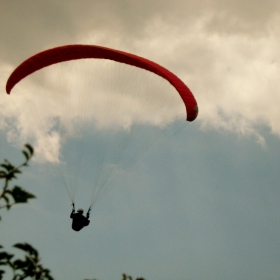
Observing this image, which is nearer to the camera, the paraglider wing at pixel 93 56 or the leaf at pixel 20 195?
the leaf at pixel 20 195

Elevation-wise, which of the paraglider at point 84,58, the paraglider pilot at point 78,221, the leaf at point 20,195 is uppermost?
the paraglider at point 84,58

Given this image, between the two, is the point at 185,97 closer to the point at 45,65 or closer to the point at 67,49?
the point at 67,49

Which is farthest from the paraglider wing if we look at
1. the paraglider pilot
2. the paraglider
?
the paraglider pilot

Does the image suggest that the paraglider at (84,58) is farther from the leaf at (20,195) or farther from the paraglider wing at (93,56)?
the leaf at (20,195)

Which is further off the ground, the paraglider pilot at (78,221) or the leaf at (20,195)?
the paraglider pilot at (78,221)

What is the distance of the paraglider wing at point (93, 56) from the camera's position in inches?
669

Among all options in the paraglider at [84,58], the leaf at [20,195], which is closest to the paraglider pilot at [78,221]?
the paraglider at [84,58]

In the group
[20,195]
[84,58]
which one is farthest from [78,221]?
[20,195]

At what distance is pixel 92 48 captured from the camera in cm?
1781

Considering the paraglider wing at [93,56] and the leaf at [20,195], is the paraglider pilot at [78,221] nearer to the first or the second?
the paraglider wing at [93,56]

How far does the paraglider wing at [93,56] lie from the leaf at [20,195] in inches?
579

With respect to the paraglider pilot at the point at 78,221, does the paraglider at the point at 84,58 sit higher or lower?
higher

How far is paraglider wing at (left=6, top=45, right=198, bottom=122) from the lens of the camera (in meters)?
17.0

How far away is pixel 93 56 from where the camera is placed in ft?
61.6
